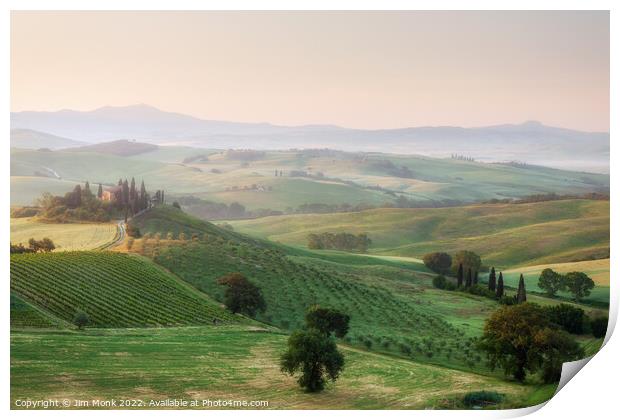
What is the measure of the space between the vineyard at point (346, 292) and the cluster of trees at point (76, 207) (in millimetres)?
1383

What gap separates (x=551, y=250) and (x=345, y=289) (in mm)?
7459

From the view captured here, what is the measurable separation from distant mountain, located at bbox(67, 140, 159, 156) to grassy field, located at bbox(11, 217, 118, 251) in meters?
3.31

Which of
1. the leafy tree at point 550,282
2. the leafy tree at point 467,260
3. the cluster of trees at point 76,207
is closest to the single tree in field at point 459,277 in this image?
the leafy tree at point 467,260

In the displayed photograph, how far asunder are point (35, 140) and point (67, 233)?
3640 mm

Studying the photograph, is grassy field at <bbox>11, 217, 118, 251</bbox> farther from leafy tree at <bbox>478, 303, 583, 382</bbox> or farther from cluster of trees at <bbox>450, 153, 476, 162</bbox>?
cluster of trees at <bbox>450, 153, 476, 162</bbox>

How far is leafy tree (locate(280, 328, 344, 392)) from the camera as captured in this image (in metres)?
21.5

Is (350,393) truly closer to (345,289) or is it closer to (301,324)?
(301,324)

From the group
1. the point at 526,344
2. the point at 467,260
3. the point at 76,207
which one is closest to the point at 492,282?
the point at 467,260

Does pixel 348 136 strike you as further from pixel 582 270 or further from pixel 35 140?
pixel 35 140

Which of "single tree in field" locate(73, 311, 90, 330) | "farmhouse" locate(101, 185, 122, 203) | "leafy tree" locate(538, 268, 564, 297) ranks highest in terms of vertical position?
"farmhouse" locate(101, 185, 122, 203)

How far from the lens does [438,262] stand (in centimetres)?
2877

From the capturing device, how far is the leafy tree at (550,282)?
26.3m

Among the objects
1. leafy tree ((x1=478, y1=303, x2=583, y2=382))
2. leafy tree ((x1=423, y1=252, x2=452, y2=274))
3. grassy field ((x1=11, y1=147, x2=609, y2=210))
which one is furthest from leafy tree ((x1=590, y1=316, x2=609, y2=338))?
leafy tree ((x1=423, y1=252, x2=452, y2=274))

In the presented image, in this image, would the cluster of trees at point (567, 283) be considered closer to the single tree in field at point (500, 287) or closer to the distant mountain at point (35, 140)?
the single tree in field at point (500, 287)
